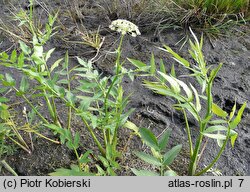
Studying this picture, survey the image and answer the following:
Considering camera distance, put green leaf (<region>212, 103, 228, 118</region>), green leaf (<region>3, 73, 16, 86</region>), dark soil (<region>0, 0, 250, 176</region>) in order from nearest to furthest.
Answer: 1. green leaf (<region>212, 103, 228, 118</region>)
2. green leaf (<region>3, 73, 16, 86</region>)
3. dark soil (<region>0, 0, 250, 176</region>)

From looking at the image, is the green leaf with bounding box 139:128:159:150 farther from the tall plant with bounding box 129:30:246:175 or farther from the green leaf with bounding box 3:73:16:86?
the green leaf with bounding box 3:73:16:86

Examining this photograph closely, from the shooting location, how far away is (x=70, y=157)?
1.71 m

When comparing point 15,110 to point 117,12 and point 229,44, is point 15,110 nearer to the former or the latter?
point 117,12

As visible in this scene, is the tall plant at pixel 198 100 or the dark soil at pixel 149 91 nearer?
the tall plant at pixel 198 100

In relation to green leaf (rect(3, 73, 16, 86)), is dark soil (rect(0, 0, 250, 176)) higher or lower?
lower

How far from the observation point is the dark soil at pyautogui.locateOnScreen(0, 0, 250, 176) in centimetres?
170

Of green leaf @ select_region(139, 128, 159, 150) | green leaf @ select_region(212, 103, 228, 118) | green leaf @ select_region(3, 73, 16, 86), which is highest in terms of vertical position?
green leaf @ select_region(212, 103, 228, 118)

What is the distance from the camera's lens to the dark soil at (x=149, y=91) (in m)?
1.70

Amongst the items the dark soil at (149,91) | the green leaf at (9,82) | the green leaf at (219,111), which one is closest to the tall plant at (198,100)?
the green leaf at (219,111)

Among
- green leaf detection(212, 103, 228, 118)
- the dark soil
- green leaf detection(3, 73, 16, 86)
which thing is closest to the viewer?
green leaf detection(212, 103, 228, 118)

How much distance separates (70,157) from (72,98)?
39 centimetres

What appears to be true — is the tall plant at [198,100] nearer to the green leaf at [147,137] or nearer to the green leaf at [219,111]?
the green leaf at [219,111]

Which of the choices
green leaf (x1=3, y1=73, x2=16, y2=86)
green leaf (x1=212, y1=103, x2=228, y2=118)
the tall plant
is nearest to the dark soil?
the tall plant

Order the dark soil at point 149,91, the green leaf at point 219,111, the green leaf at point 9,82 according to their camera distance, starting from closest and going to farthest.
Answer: the green leaf at point 219,111, the green leaf at point 9,82, the dark soil at point 149,91
